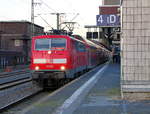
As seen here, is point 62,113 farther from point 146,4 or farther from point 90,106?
point 146,4

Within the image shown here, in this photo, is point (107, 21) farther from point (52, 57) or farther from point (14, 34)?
point (14, 34)

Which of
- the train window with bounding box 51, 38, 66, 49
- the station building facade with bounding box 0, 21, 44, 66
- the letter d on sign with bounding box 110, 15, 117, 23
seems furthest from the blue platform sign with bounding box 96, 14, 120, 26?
the station building facade with bounding box 0, 21, 44, 66

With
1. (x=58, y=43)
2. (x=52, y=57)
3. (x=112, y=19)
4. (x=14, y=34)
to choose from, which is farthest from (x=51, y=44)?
(x=14, y=34)

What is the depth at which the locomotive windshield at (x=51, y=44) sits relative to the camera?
16875 millimetres

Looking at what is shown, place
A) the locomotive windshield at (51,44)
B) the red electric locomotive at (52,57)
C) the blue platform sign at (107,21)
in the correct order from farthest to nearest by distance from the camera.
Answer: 1. the blue platform sign at (107,21)
2. the locomotive windshield at (51,44)
3. the red electric locomotive at (52,57)

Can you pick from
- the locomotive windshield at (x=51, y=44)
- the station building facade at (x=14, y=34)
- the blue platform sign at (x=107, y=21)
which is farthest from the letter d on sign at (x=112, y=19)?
the station building facade at (x=14, y=34)

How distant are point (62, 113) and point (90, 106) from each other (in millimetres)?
1058

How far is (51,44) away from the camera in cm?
1697

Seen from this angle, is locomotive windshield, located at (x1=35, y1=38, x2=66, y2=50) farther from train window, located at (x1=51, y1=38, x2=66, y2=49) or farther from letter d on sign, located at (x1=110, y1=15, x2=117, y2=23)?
letter d on sign, located at (x1=110, y1=15, x2=117, y2=23)

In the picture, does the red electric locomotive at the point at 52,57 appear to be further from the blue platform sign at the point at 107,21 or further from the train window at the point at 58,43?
the blue platform sign at the point at 107,21

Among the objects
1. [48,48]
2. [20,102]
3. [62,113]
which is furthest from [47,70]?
[62,113]

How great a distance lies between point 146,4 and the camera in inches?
368

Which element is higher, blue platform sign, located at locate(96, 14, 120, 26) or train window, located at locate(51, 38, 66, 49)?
blue platform sign, located at locate(96, 14, 120, 26)

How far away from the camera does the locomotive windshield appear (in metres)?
16.9
